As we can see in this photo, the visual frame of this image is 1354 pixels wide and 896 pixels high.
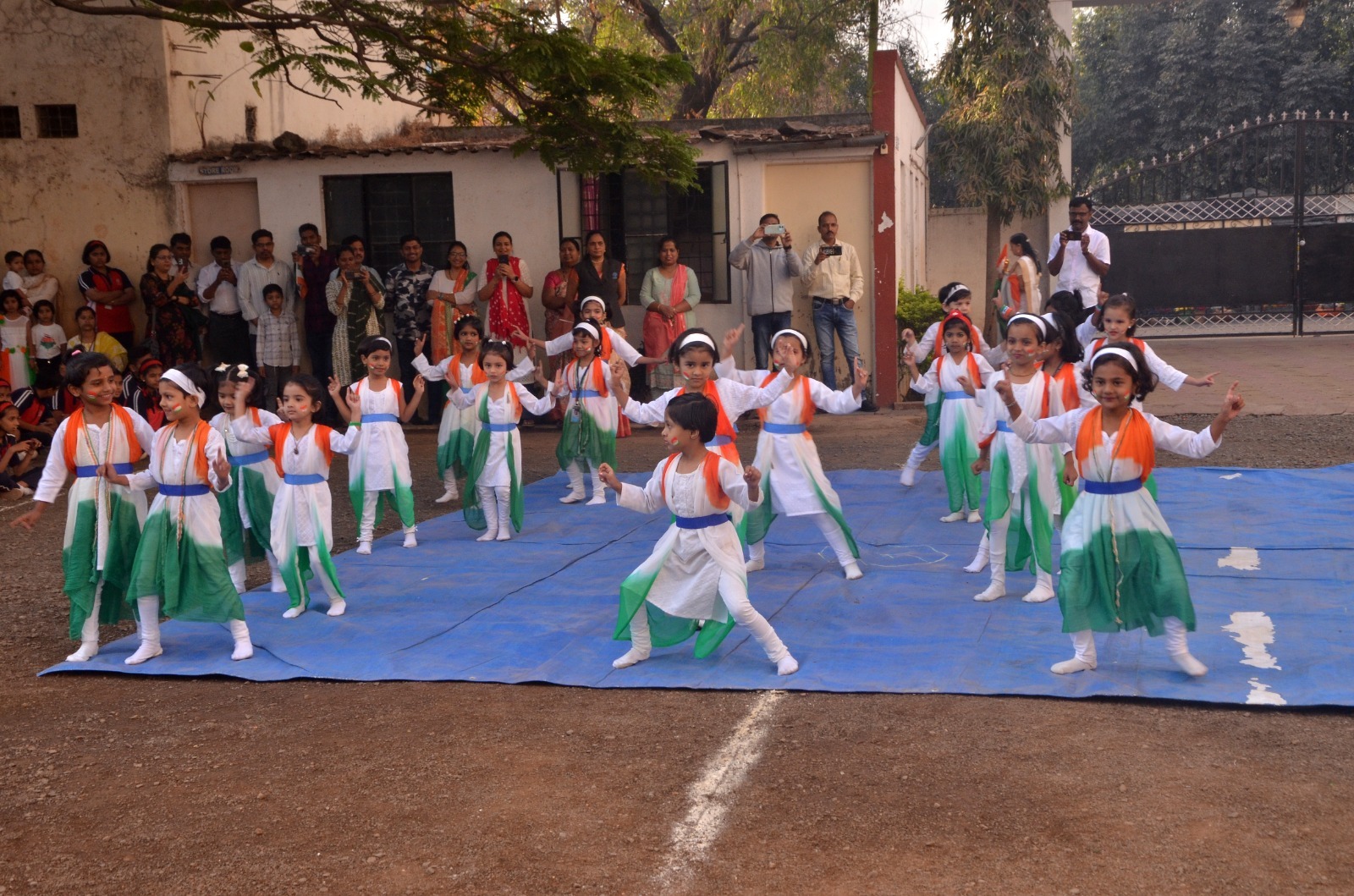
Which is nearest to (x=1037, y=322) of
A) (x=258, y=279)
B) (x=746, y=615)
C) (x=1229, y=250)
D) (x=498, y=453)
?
(x=746, y=615)

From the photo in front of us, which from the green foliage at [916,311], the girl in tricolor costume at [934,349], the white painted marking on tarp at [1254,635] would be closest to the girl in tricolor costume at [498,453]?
the girl in tricolor costume at [934,349]

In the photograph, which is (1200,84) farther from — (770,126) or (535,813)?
(535,813)

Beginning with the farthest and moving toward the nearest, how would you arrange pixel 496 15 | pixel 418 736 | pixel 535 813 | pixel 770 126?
pixel 770 126 → pixel 496 15 → pixel 418 736 → pixel 535 813

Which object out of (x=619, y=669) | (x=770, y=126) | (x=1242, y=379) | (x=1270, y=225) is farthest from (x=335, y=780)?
(x=1270, y=225)

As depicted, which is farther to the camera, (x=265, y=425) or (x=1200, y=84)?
(x=1200, y=84)

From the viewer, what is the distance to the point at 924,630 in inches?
224

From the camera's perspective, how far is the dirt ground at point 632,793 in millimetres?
3494

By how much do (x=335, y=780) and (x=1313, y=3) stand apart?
2782 cm

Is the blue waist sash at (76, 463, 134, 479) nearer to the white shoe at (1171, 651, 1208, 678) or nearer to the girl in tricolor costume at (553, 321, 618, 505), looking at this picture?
the girl in tricolor costume at (553, 321, 618, 505)

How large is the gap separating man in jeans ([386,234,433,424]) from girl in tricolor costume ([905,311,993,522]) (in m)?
5.90

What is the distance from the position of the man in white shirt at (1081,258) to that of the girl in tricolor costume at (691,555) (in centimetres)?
622

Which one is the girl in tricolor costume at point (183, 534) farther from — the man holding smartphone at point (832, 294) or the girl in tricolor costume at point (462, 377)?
the man holding smartphone at point (832, 294)

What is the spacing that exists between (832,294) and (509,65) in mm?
4551

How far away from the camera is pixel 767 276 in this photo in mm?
12211
